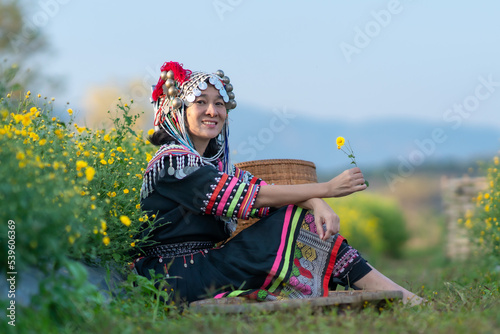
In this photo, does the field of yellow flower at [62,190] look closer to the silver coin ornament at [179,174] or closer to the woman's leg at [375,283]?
the silver coin ornament at [179,174]

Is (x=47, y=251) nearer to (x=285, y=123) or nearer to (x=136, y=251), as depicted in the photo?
(x=136, y=251)

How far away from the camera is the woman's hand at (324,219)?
2961mm

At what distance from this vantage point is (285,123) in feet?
15.4

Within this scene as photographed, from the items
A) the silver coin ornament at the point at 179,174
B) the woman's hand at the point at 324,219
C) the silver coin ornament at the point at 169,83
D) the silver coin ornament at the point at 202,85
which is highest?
the silver coin ornament at the point at 169,83

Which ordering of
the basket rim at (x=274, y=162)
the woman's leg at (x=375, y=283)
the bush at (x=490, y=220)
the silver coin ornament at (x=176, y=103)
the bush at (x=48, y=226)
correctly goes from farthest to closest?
the bush at (x=490, y=220) → the basket rim at (x=274, y=162) → the silver coin ornament at (x=176, y=103) → the woman's leg at (x=375, y=283) → the bush at (x=48, y=226)

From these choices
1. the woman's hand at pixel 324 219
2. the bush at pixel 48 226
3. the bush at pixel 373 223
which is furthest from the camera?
the bush at pixel 373 223

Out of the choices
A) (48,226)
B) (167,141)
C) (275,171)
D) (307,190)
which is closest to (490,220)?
(275,171)

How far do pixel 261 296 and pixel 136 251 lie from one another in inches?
31.8

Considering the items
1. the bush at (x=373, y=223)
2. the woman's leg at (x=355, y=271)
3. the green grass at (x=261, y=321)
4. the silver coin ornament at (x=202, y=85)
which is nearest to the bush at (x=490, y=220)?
the woman's leg at (x=355, y=271)

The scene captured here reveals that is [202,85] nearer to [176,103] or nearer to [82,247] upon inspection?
[176,103]

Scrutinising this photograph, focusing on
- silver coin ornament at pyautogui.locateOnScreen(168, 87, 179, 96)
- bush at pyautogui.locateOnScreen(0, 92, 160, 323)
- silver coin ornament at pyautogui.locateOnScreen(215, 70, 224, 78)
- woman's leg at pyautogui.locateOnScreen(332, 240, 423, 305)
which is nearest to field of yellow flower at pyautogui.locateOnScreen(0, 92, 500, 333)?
bush at pyautogui.locateOnScreen(0, 92, 160, 323)

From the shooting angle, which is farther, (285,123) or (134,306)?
(285,123)

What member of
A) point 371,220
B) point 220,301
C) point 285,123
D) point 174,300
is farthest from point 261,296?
point 371,220

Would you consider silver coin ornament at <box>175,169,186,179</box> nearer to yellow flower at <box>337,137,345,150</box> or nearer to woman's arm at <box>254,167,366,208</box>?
woman's arm at <box>254,167,366,208</box>
